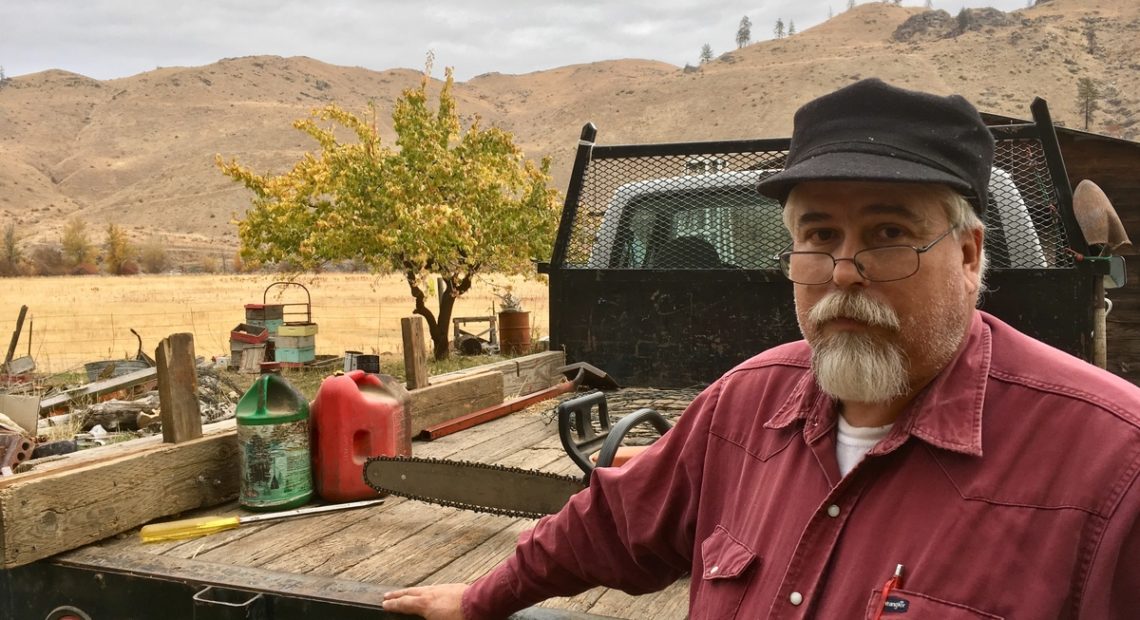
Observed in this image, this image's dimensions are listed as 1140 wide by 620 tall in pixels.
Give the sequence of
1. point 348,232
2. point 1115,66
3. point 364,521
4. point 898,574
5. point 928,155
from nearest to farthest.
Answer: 1. point 898,574
2. point 928,155
3. point 364,521
4. point 348,232
5. point 1115,66

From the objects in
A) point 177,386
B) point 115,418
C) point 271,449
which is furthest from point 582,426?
point 115,418

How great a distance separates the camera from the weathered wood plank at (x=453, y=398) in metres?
3.47

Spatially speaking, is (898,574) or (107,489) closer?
(898,574)

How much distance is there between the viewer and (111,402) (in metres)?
7.32

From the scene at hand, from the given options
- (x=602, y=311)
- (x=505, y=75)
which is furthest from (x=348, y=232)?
(x=505, y=75)

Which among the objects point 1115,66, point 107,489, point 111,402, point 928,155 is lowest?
point 111,402

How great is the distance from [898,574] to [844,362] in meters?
0.35

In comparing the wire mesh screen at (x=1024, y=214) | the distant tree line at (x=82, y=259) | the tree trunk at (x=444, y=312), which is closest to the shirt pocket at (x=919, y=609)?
the wire mesh screen at (x=1024, y=214)

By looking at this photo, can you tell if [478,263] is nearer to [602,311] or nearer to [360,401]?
[602,311]

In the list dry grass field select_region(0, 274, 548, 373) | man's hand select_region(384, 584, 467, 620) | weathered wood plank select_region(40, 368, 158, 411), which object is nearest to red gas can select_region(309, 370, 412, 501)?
man's hand select_region(384, 584, 467, 620)

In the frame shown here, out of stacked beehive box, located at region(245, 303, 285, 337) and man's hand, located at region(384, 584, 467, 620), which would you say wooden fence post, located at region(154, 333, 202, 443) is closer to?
man's hand, located at region(384, 584, 467, 620)

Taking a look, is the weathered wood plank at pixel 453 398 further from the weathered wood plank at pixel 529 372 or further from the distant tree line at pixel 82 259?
the distant tree line at pixel 82 259

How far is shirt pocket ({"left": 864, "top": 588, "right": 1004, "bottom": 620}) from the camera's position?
125cm

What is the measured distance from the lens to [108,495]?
235 centimetres
